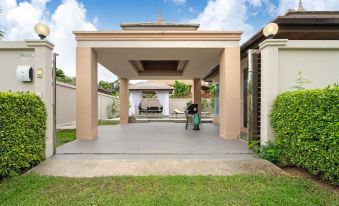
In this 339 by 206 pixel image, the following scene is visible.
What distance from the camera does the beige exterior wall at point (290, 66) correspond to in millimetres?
5781

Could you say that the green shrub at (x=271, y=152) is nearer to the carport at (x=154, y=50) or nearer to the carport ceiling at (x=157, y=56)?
the carport at (x=154, y=50)

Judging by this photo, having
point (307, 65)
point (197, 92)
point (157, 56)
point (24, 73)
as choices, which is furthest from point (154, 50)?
point (197, 92)

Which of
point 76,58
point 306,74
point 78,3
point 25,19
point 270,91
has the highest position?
point 78,3

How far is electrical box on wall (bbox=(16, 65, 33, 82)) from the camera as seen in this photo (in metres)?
5.63

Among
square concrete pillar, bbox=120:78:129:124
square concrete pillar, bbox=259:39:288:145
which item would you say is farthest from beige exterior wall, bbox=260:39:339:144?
square concrete pillar, bbox=120:78:129:124

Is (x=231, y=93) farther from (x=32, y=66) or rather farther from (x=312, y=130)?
(x=32, y=66)

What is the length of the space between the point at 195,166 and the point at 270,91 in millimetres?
2640

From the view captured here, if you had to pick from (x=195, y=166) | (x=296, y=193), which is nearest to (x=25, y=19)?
(x=195, y=166)

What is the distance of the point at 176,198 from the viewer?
3.55 meters

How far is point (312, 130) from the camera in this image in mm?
4227

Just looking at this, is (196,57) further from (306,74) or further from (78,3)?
(78,3)

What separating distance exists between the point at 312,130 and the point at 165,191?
9.31 ft

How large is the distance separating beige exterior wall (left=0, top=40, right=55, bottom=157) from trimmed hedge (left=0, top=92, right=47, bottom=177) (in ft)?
1.41

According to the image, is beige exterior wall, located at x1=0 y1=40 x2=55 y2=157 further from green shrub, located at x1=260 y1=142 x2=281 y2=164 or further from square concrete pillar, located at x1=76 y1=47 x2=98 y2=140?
green shrub, located at x1=260 y1=142 x2=281 y2=164
